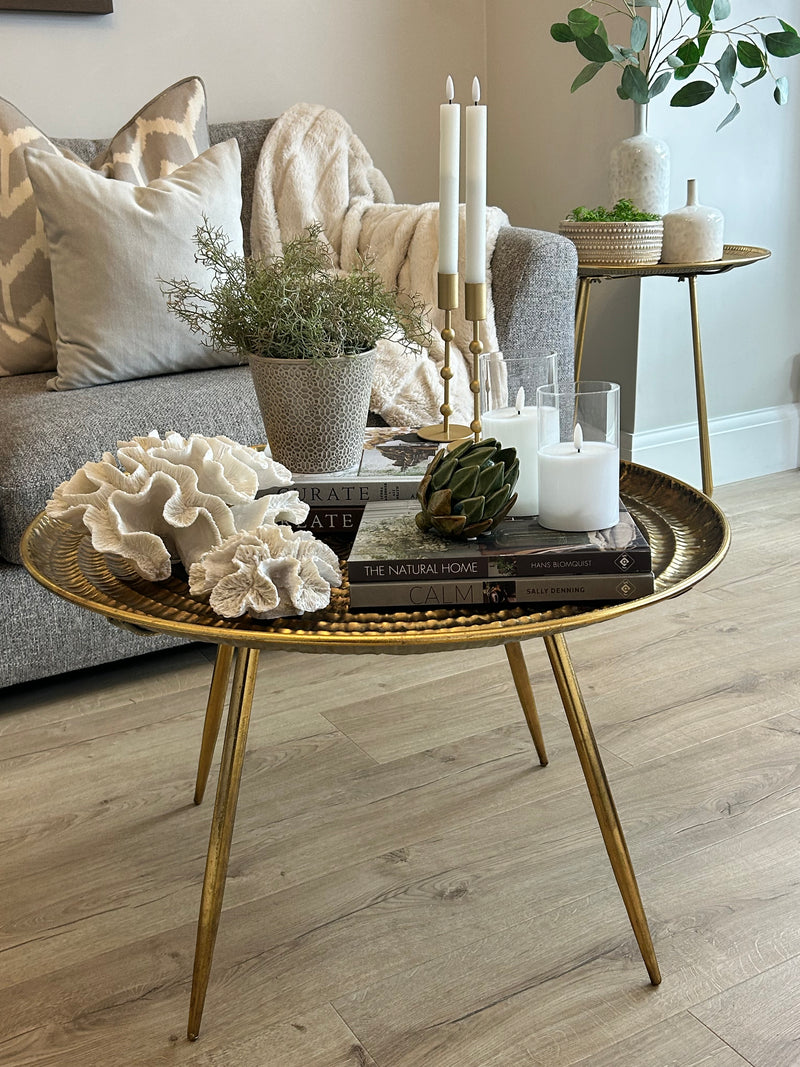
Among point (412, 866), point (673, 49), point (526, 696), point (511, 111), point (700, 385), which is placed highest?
point (673, 49)

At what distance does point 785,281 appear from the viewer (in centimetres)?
286

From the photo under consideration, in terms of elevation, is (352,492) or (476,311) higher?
(476,311)

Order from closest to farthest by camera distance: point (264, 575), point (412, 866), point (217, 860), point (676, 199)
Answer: point (264, 575), point (217, 860), point (412, 866), point (676, 199)

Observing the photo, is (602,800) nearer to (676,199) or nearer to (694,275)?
(694,275)

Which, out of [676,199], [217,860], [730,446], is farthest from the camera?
[730,446]

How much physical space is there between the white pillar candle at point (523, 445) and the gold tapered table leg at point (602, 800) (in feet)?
0.46

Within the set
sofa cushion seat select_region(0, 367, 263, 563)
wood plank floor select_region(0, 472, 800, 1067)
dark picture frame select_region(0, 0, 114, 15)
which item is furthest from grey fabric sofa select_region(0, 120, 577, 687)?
dark picture frame select_region(0, 0, 114, 15)

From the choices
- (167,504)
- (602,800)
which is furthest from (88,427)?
(602,800)

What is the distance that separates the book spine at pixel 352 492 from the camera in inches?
42.7

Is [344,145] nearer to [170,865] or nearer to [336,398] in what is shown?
[336,398]

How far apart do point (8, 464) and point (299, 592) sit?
93 cm

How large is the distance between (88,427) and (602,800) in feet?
3.51

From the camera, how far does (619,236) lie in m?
2.21

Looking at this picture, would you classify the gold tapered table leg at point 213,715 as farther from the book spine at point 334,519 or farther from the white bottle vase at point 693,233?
the white bottle vase at point 693,233
